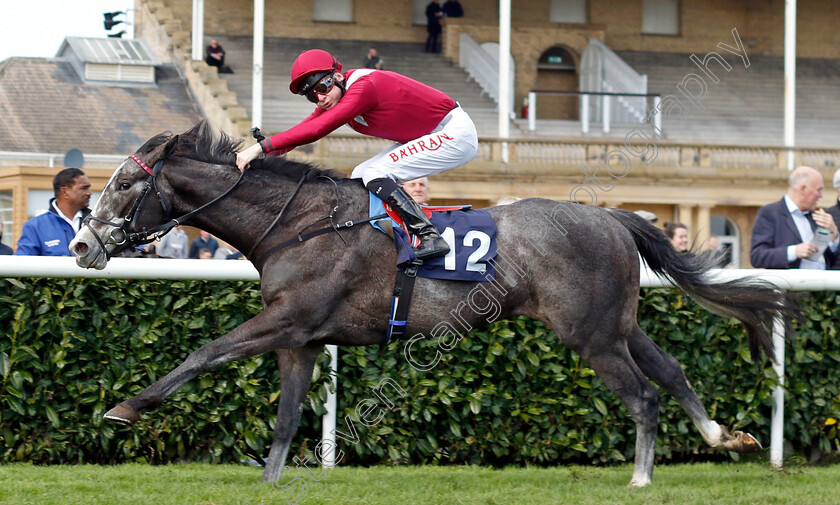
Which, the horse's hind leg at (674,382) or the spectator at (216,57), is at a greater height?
the spectator at (216,57)

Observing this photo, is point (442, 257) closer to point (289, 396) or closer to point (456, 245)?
point (456, 245)

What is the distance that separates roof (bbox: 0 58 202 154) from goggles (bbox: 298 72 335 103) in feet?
47.7

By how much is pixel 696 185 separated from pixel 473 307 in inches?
690

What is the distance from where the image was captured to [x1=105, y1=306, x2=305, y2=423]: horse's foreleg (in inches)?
166

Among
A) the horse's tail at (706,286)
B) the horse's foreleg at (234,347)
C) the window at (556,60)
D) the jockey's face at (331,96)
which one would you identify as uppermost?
the window at (556,60)

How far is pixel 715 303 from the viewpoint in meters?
5.24

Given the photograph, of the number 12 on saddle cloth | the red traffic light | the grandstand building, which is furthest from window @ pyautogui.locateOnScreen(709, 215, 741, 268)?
the number 12 on saddle cloth

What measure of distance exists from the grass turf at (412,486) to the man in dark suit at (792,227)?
1.51 m

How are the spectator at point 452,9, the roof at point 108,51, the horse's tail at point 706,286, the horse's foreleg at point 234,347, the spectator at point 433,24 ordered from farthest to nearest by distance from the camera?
the spectator at point 452,9 < the spectator at point 433,24 < the roof at point 108,51 < the horse's tail at point 706,286 < the horse's foreleg at point 234,347

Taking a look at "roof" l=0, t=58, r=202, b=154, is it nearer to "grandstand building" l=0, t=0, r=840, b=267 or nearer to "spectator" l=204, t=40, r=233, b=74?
"grandstand building" l=0, t=0, r=840, b=267

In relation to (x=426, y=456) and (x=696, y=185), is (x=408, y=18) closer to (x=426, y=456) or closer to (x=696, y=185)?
(x=696, y=185)

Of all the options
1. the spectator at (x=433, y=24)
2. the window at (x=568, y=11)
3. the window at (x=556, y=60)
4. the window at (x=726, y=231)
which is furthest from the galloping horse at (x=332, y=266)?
the window at (x=568, y=11)

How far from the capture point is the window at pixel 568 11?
2767 cm

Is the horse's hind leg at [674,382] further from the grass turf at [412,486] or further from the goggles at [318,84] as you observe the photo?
the goggles at [318,84]
